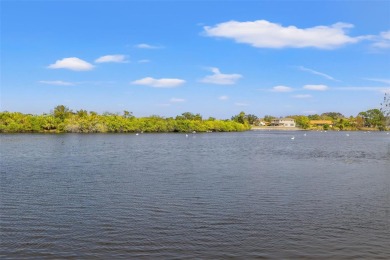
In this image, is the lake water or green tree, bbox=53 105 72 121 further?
green tree, bbox=53 105 72 121

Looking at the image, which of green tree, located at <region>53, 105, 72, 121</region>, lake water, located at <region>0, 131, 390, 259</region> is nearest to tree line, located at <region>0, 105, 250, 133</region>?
green tree, located at <region>53, 105, 72, 121</region>

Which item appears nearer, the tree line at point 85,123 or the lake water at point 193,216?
the lake water at point 193,216

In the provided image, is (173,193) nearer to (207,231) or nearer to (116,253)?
(207,231)

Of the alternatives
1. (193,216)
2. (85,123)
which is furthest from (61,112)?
(193,216)

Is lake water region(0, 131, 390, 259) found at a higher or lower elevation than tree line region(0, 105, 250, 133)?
lower

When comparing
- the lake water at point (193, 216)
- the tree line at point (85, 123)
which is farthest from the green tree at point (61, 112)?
the lake water at point (193, 216)

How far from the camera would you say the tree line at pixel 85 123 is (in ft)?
443

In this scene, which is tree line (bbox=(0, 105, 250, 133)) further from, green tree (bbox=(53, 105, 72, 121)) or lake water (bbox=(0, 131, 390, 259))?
lake water (bbox=(0, 131, 390, 259))

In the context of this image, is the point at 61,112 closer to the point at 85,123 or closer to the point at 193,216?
the point at 85,123

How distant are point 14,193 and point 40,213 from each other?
5560 mm

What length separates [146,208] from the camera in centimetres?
1923

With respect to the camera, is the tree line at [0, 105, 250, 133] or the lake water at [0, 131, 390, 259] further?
the tree line at [0, 105, 250, 133]

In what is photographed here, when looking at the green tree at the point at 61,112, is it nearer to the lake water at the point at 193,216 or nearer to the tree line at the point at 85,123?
the tree line at the point at 85,123

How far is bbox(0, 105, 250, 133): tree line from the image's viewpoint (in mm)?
134875
